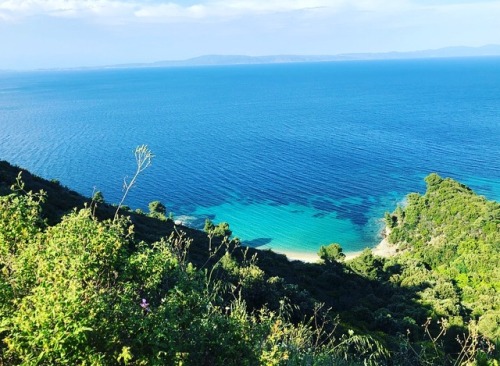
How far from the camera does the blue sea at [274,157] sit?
2382 inches

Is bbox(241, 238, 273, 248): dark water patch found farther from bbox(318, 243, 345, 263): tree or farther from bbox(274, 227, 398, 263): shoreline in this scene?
bbox(318, 243, 345, 263): tree

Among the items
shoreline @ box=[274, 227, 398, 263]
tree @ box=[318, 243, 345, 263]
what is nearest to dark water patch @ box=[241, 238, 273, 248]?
shoreline @ box=[274, 227, 398, 263]

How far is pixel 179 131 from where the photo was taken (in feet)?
369

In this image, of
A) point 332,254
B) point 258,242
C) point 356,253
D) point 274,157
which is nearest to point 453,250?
point 332,254

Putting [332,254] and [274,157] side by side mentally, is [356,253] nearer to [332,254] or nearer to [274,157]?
[332,254]

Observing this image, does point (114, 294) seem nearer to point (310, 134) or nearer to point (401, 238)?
point (401, 238)

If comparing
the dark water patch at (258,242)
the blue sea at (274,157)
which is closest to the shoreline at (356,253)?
the blue sea at (274,157)

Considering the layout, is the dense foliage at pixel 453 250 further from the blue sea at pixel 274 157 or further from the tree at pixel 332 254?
the blue sea at pixel 274 157

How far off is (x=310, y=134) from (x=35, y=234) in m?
102

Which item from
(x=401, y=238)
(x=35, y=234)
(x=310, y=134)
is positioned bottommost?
(x=401, y=238)

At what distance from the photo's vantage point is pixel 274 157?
86375 millimetres

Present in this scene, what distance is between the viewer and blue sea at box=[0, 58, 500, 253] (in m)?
60.5

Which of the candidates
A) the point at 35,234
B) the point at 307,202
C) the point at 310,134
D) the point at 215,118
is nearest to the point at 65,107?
the point at 215,118

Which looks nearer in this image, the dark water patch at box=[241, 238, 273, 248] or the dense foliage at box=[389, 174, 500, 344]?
the dense foliage at box=[389, 174, 500, 344]
